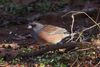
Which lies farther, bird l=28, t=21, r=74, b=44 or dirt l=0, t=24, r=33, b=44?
dirt l=0, t=24, r=33, b=44

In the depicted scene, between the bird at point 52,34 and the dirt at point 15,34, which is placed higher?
the bird at point 52,34

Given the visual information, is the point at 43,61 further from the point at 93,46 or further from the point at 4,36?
the point at 4,36

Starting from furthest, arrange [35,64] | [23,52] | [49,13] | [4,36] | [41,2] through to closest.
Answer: [41,2] < [49,13] < [4,36] < [23,52] < [35,64]

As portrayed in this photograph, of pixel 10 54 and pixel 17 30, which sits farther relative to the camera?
pixel 17 30

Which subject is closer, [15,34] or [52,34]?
[52,34]

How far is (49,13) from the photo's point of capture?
11.5 metres

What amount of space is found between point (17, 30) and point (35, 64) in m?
3.48

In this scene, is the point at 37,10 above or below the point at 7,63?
below

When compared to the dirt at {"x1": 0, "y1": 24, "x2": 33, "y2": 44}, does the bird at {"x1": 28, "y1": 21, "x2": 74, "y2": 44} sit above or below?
above

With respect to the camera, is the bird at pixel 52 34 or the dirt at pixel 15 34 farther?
the dirt at pixel 15 34

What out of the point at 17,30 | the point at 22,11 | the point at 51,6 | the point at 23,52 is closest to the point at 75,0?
the point at 51,6

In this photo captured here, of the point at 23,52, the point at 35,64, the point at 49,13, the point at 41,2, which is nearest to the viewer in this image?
the point at 35,64

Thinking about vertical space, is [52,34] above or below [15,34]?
above

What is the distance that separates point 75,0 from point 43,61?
5.26 m
